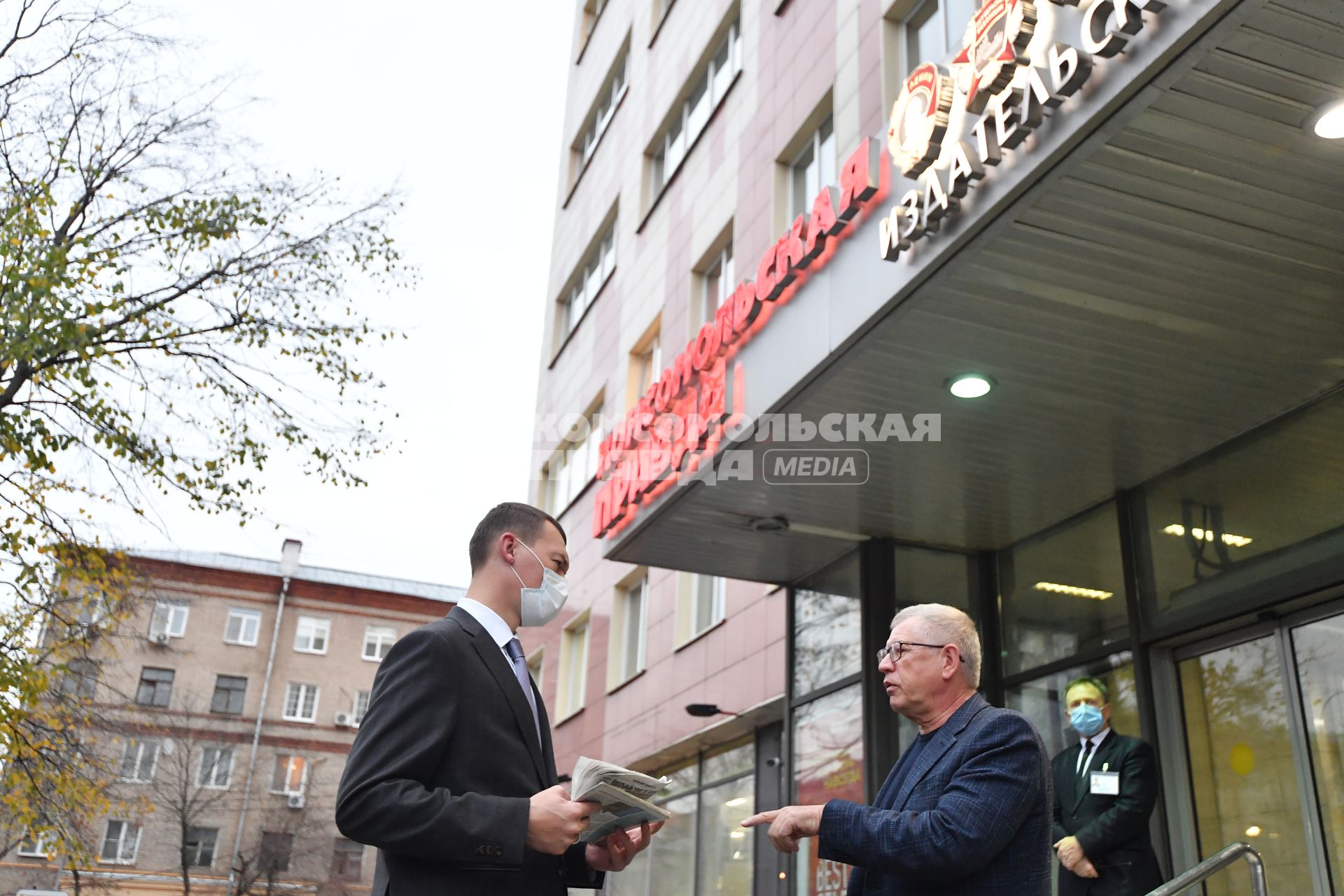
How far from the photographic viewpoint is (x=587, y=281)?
24578 millimetres

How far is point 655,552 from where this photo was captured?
11016 mm

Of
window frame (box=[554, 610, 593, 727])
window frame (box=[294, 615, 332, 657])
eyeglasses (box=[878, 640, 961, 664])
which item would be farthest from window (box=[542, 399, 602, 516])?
window frame (box=[294, 615, 332, 657])

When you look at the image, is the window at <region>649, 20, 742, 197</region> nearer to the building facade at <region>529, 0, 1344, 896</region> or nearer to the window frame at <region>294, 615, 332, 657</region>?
the building facade at <region>529, 0, 1344, 896</region>

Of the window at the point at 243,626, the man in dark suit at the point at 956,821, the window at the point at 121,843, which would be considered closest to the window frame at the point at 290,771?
the window at the point at 243,626

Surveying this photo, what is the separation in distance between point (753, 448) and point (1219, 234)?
12.1ft

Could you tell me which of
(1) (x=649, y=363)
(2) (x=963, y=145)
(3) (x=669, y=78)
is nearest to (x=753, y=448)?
(2) (x=963, y=145)

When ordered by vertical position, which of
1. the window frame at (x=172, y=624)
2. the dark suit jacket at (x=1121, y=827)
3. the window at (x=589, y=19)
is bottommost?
the dark suit jacket at (x=1121, y=827)

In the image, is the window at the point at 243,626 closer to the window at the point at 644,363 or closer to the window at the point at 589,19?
the window at the point at 589,19

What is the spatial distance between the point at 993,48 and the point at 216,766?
44.3 meters

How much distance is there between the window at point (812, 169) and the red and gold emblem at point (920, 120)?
6377mm

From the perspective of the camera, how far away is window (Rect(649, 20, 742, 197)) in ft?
59.2

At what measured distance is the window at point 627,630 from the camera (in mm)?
18391

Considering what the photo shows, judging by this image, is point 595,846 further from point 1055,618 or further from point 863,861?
point 1055,618

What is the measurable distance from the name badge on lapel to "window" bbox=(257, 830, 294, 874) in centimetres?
3577
